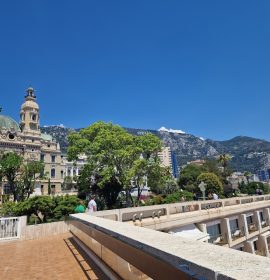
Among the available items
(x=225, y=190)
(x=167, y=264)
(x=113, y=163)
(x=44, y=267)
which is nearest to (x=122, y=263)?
(x=167, y=264)

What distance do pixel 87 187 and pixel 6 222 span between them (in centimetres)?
2456

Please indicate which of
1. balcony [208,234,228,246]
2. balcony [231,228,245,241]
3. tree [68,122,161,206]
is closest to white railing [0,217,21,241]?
balcony [208,234,228,246]

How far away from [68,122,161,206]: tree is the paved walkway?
23.4 metres

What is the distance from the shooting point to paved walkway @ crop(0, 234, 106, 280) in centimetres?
568

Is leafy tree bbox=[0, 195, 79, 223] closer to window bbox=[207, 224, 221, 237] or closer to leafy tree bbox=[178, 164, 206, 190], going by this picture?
window bbox=[207, 224, 221, 237]

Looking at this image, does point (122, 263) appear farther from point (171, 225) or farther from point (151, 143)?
point (151, 143)

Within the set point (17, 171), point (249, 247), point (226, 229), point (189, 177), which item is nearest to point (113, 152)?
point (226, 229)

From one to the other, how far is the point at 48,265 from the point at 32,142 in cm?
6888

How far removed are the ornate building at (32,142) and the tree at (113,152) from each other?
3595 cm

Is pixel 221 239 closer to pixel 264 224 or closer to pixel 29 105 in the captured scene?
pixel 264 224

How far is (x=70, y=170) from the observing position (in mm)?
98125

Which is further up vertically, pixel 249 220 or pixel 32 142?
pixel 32 142

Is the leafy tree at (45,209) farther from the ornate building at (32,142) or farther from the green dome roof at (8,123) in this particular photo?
the green dome roof at (8,123)

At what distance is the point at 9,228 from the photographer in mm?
12469
